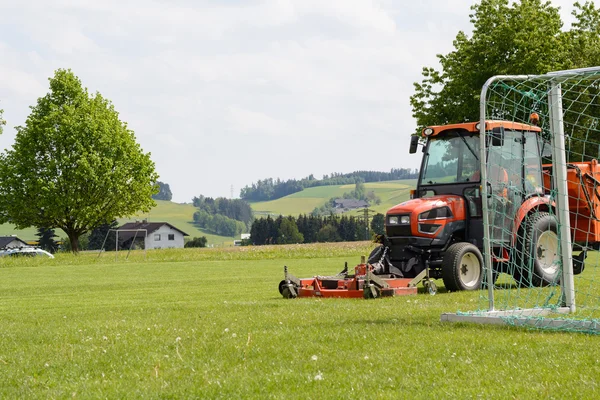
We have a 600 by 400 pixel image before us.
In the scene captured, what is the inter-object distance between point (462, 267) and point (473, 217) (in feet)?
3.48

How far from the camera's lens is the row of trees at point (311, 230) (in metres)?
132

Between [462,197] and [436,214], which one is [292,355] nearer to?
[436,214]

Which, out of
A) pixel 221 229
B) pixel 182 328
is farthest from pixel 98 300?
pixel 221 229

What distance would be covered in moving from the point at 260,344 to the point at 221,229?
184 meters

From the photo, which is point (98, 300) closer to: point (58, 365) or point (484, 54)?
point (58, 365)

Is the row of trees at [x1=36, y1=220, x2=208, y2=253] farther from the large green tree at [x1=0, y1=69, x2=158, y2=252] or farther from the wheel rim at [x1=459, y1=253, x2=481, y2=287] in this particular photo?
the wheel rim at [x1=459, y1=253, x2=481, y2=287]

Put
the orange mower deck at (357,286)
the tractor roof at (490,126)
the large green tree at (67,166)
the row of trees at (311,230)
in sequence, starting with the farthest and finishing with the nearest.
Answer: the row of trees at (311,230)
the large green tree at (67,166)
the tractor roof at (490,126)
the orange mower deck at (357,286)

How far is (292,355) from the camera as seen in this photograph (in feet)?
24.0

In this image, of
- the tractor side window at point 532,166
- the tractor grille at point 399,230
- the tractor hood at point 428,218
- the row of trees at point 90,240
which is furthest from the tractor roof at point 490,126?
the row of trees at point 90,240

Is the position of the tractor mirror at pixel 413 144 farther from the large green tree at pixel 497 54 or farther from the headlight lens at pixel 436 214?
the large green tree at pixel 497 54

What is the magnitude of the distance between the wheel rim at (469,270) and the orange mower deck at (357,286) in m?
0.81

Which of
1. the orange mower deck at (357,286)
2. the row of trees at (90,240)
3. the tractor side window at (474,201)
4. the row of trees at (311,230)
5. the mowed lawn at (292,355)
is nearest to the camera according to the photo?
the mowed lawn at (292,355)

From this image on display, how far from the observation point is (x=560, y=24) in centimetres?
4375

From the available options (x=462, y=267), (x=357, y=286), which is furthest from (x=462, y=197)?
(x=357, y=286)
